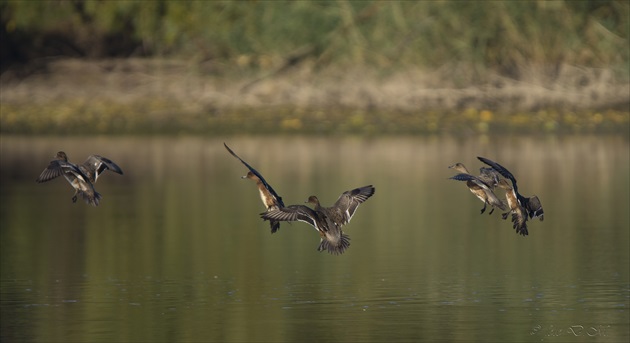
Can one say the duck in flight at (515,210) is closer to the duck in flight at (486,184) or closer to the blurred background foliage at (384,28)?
the duck in flight at (486,184)

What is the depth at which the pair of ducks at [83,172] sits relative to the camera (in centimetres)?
1247

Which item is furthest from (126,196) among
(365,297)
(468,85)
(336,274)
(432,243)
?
(468,85)

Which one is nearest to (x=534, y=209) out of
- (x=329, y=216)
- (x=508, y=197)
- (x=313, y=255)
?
(x=508, y=197)

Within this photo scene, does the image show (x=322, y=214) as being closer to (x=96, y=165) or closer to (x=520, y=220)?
(x=520, y=220)

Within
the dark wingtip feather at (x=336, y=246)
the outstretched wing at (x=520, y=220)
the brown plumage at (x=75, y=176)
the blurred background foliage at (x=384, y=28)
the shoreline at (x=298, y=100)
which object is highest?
the blurred background foliage at (x=384, y=28)

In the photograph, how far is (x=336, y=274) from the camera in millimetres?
17703

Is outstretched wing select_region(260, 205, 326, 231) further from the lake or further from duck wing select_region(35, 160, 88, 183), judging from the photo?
the lake

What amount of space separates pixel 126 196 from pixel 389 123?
11060 millimetres

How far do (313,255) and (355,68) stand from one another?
61.5 ft

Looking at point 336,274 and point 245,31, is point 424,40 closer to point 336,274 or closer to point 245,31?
point 245,31

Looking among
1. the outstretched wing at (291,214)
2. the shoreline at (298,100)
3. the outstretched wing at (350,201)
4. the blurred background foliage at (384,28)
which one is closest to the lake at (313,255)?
the outstretched wing at (350,201)

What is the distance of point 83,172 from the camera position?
41.9 ft

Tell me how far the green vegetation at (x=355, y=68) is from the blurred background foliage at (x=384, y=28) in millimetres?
33

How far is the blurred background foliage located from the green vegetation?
3 cm
